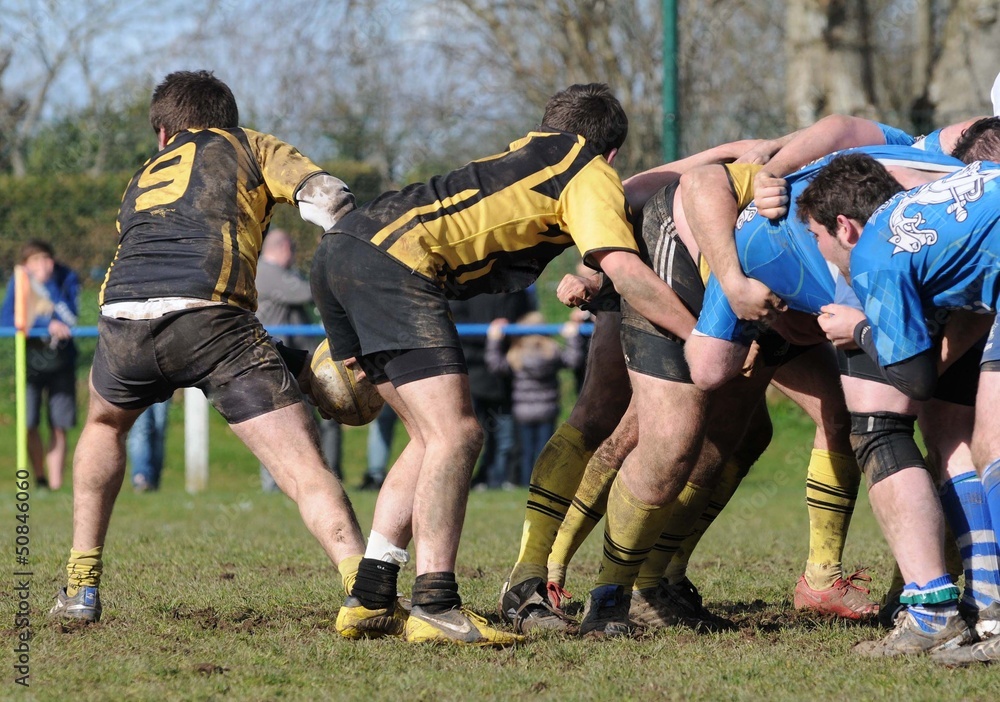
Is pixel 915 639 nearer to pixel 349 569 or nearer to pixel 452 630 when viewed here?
pixel 452 630

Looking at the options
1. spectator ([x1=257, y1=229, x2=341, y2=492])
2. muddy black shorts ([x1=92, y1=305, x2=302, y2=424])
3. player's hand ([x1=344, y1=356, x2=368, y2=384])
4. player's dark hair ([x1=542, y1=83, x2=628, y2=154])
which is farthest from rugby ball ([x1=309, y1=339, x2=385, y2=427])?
spectator ([x1=257, y1=229, x2=341, y2=492])

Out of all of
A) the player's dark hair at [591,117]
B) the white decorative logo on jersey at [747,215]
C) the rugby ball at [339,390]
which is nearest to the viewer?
the white decorative logo on jersey at [747,215]

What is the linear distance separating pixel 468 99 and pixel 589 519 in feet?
36.9

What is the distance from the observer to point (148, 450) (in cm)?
1098

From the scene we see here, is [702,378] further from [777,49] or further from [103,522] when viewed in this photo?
[777,49]

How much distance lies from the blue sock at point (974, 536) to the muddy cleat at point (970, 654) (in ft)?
0.65

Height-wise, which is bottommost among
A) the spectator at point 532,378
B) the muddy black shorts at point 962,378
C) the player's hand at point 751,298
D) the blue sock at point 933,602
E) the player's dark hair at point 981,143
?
the spectator at point 532,378

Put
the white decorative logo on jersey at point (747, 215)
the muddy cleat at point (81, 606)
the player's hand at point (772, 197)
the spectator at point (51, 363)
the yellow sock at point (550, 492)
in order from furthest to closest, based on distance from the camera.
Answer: the spectator at point (51, 363), the yellow sock at point (550, 492), the muddy cleat at point (81, 606), the white decorative logo on jersey at point (747, 215), the player's hand at point (772, 197)

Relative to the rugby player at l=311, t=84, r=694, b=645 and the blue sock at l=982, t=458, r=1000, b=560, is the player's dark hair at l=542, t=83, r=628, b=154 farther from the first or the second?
the blue sock at l=982, t=458, r=1000, b=560

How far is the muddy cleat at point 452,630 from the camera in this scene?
4086mm

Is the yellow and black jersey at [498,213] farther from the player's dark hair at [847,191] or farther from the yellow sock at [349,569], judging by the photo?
the yellow sock at [349,569]

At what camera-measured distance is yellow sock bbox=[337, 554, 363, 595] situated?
4.27 metres

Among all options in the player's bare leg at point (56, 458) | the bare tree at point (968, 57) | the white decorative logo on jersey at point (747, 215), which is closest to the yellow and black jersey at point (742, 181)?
the white decorative logo on jersey at point (747, 215)

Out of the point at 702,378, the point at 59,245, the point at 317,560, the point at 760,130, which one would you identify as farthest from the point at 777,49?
the point at 702,378
